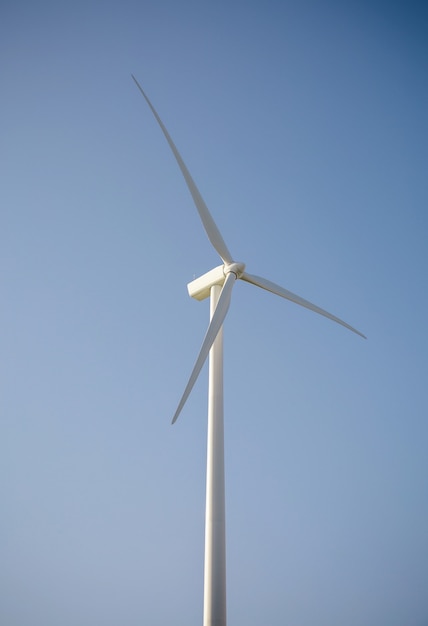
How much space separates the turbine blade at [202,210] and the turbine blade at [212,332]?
113cm

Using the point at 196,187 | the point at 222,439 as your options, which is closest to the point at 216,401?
the point at 222,439

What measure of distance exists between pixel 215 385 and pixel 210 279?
4.50 meters

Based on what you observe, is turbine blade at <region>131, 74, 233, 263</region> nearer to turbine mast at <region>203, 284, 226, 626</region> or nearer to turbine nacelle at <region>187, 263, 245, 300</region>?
turbine nacelle at <region>187, 263, 245, 300</region>

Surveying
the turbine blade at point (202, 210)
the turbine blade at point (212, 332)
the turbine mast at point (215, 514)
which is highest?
the turbine blade at point (202, 210)

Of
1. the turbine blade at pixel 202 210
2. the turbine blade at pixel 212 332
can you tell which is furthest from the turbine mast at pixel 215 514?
the turbine blade at pixel 202 210

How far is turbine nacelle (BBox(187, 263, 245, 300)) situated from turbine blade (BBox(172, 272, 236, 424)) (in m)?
0.31

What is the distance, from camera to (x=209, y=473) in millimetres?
14664

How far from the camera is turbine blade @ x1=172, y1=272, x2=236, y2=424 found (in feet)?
46.9

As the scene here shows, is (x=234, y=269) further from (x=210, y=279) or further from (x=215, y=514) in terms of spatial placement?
(x=215, y=514)

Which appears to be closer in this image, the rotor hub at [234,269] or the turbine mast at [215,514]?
the turbine mast at [215,514]

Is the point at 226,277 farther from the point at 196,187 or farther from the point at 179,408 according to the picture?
the point at 179,408

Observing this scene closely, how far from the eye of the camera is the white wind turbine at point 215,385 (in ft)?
43.6

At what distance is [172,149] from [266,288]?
19.7ft

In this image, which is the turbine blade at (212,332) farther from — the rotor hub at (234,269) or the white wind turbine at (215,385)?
the rotor hub at (234,269)
